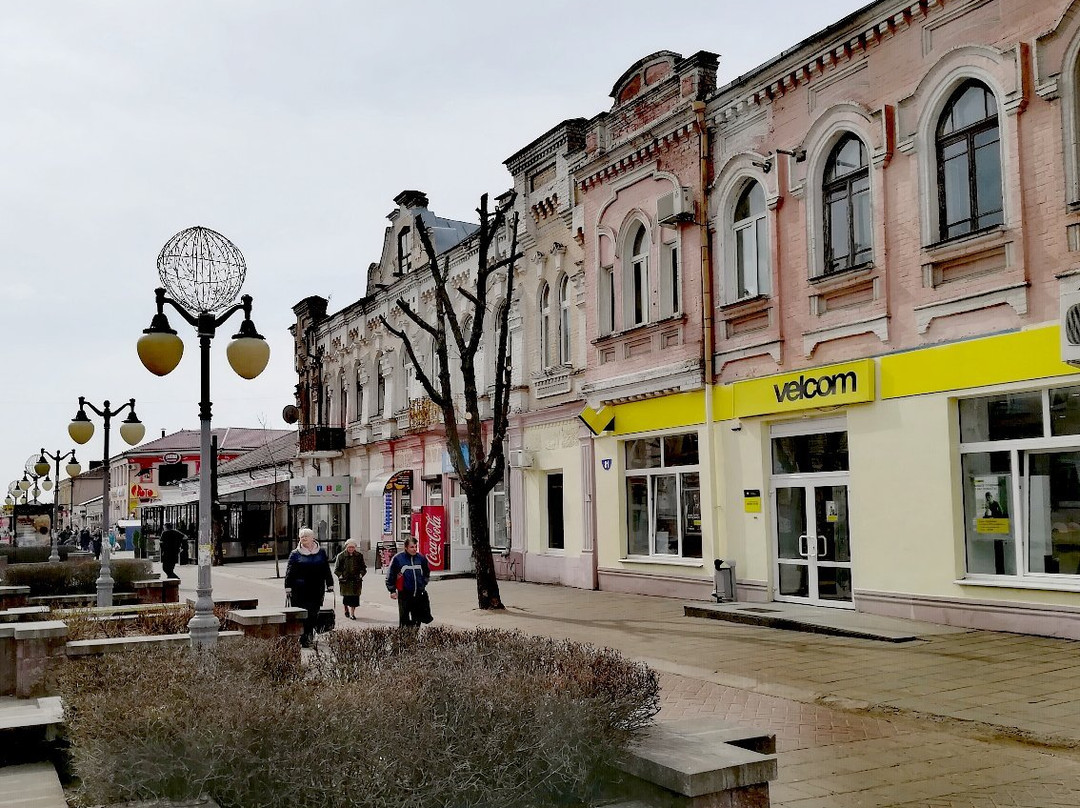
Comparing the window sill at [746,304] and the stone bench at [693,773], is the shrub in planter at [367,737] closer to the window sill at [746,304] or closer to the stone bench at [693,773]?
the stone bench at [693,773]

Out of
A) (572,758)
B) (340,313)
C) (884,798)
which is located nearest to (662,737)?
(572,758)

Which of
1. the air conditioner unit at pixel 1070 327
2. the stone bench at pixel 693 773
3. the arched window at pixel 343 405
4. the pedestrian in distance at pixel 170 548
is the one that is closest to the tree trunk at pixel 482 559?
the air conditioner unit at pixel 1070 327

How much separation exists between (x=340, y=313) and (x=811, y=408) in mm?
24747

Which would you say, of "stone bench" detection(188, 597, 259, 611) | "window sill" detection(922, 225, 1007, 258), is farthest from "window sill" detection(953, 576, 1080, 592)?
"stone bench" detection(188, 597, 259, 611)

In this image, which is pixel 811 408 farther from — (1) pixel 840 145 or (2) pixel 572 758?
(2) pixel 572 758

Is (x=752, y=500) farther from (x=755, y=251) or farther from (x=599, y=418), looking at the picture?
(x=599, y=418)

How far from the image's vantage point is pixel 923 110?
13961 mm

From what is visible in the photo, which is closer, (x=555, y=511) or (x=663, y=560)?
(x=663, y=560)

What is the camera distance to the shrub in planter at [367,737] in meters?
4.53

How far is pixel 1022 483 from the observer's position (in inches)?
497

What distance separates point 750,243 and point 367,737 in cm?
1422

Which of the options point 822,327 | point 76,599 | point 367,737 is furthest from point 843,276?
point 76,599

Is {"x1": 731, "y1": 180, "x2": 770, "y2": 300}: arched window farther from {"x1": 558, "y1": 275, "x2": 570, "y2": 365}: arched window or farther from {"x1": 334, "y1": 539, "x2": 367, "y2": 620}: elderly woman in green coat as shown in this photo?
{"x1": 334, "y1": 539, "x2": 367, "y2": 620}: elderly woman in green coat

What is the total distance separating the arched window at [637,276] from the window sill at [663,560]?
458cm
